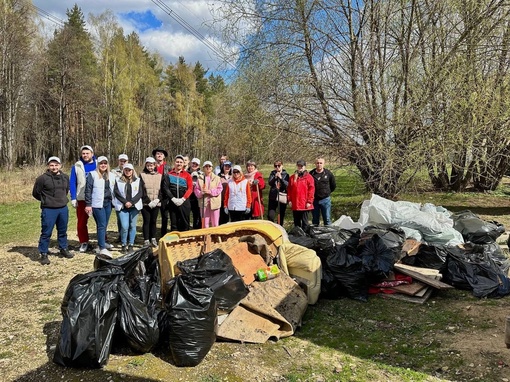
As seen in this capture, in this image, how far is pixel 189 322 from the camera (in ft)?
9.82

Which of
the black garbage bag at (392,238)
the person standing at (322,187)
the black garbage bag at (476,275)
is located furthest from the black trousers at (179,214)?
the black garbage bag at (476,275)

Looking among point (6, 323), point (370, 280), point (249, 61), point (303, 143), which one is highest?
point (249, 61)

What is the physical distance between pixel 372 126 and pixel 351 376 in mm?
6053

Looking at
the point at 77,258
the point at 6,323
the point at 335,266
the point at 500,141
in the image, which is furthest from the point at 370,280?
the point at 500,141

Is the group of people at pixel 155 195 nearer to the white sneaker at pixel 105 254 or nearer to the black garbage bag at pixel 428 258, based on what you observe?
the white sneaker at pixel 105 254

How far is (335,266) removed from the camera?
448 cm

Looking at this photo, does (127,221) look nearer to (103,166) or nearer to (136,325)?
(103,166)

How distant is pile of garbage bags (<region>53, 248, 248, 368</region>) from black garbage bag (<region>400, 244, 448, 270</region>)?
2.95 meters

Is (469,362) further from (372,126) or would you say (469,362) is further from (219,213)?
(372,126)

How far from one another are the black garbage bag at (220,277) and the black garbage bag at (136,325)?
1.58 feet

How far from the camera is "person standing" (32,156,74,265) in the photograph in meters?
5.72

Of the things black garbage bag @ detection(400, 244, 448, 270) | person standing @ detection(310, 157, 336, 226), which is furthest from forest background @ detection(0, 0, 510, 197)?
black garbage bag @ detection(400, 244, 448, 270)

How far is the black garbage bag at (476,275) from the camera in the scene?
175 inches

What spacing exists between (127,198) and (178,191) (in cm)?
87
